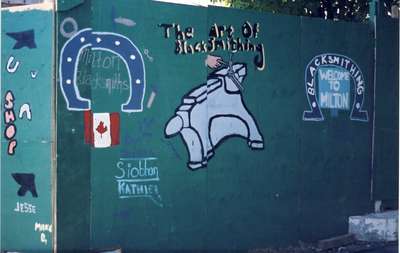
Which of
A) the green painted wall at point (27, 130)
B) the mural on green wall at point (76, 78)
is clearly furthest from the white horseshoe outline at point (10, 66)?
the mural on green wall at point (76, 78)

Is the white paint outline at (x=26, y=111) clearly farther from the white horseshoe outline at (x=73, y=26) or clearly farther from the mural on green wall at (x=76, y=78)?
the white horseshoe outline at (x=73, y=26)

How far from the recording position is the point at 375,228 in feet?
32.4

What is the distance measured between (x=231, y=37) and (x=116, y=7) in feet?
5.33

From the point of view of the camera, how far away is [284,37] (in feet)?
30.7

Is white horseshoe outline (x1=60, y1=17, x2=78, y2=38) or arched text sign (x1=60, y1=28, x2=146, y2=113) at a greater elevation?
white horseshoe outline (x1=60, y1=17, x2=78, y2=38)

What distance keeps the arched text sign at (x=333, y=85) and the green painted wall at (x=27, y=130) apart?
11.7 feet

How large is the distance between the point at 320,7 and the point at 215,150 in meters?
3.75

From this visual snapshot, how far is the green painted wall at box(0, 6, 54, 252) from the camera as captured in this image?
745cm

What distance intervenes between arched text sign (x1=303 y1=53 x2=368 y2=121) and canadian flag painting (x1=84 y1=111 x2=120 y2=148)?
111 inches

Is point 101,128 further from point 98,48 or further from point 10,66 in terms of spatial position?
point 10,66

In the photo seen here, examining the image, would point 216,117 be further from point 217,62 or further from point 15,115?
point 15,115

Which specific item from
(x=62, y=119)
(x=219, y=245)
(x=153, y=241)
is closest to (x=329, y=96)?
(x=219, y=245)

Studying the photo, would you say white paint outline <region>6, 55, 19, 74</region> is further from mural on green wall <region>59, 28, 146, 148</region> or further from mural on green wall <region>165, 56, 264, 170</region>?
mural on green wall <region>165, 56, 264, 170</region>

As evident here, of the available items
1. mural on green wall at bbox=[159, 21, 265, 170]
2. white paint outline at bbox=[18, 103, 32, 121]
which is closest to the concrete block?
mural on green wall at bbox=[159, 21, 265, 170]
